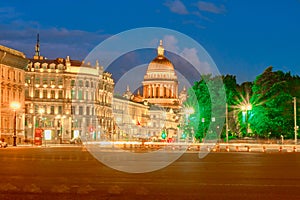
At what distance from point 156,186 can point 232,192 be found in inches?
112

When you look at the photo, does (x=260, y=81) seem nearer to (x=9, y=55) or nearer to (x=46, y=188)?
(x=9, y=55)

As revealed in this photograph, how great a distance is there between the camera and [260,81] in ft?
310

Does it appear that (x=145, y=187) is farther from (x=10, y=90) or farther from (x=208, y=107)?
(x=208, y=107)

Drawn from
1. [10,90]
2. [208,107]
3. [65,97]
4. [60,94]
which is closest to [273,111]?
[208,107]

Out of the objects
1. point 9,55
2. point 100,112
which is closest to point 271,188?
point 9,55

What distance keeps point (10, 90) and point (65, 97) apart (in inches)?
2902

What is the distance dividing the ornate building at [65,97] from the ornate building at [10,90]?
50.6m

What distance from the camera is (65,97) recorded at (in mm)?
166750

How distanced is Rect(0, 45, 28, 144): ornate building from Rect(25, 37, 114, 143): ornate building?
50.6 meters

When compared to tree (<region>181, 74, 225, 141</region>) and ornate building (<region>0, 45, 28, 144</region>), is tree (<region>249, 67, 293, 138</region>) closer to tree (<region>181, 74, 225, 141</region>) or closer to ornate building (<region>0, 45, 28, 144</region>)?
tree (<region>181, 74, 225, 141</region>)

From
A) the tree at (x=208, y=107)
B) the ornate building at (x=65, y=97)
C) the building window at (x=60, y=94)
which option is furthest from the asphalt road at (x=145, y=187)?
the building window at (x=60, y=94)

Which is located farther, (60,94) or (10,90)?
(60,94)

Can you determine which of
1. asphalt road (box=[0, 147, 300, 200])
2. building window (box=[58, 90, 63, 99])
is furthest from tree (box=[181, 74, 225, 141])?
asphalt road (box=[0, 147, 300, 200])

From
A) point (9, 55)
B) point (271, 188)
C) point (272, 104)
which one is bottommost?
point (271, 188)
